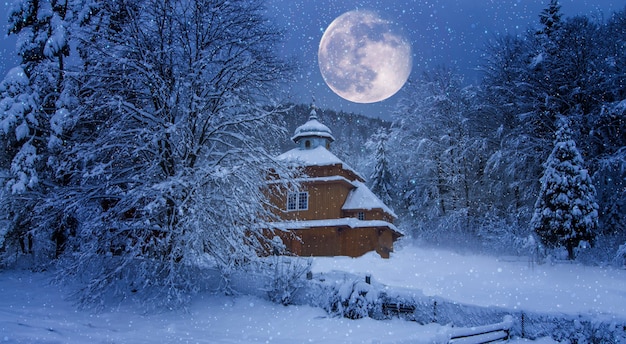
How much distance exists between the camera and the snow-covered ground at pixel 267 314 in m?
10.1

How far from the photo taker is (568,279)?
21.2 m

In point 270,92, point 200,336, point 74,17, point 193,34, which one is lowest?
point 200,336

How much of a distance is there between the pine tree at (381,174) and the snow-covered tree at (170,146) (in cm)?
3326

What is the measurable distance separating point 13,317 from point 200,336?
188 inches

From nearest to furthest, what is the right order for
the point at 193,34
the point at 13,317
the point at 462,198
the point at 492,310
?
the point at 13,317
the point at 492,310
the point at 193,34
the point at 462,198

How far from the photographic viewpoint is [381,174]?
4822 cm

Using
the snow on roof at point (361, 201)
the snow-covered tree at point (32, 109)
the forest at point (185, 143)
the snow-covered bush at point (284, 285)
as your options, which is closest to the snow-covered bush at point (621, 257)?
the forest at point (185, 143)

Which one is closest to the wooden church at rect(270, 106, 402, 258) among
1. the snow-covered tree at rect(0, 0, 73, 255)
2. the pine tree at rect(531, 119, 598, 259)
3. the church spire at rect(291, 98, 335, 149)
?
the church spire at rect(291, 98, 335, 149)

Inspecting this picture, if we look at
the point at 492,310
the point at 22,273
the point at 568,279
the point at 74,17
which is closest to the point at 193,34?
the point at 74,17

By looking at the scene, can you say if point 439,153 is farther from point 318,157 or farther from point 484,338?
point 484,338

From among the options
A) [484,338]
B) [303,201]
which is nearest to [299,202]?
[303,201]

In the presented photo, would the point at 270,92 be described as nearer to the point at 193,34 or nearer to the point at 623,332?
the point at 193,34

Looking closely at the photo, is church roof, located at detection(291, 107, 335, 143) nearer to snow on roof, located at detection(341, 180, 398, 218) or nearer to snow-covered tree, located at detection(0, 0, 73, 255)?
snow on roof, located at detection(341, 180, 398, 218)

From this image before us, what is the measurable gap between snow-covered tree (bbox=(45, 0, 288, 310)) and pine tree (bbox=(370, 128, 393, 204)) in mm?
33255
